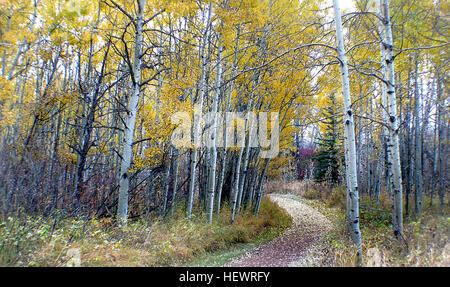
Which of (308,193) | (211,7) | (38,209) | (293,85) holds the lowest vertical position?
(308,193)

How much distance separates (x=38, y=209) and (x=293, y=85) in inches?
315

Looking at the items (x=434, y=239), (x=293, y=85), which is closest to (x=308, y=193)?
(x=293, y=85)

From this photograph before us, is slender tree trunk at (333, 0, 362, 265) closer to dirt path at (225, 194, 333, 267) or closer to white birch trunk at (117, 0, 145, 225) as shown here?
dirt path at (225, 194, 333, 267)

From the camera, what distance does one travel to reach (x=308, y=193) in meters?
17.3

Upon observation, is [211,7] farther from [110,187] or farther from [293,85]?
[110,187]

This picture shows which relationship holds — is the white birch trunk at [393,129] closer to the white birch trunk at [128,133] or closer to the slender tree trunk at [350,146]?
the slender tree trunk at [350,146]
